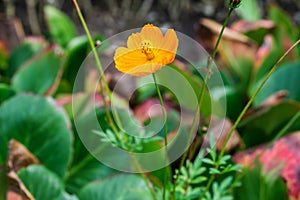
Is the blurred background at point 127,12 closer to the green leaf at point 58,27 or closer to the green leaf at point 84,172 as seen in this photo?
the green leaf at point 58,27

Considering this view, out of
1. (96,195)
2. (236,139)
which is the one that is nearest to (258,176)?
(236,139)

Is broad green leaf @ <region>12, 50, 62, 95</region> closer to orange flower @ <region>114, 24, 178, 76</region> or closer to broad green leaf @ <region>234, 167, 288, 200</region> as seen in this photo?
broad green leaf @ <region>234, 167, 288, 200</region>

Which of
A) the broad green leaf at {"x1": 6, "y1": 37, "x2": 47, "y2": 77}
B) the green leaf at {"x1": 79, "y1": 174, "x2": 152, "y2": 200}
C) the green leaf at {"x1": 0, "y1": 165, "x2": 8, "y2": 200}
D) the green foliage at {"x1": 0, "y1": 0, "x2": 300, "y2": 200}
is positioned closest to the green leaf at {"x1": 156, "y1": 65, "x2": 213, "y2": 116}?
the green foliage at {"x1": 0, "y1": 0, "x2": 300, "y2": 200}

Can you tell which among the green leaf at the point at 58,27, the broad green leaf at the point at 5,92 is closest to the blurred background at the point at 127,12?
the green leaf at the point at 58,27

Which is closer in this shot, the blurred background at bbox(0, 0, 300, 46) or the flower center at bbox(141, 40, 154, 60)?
the flower center at bbox(141, 40, 154, 60)

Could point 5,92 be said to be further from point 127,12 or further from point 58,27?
point 127,12

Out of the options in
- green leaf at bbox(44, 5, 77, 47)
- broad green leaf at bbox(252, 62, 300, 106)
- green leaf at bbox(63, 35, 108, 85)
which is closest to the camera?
broad green leaf at bbox(252, 62, 300, 106)
